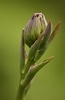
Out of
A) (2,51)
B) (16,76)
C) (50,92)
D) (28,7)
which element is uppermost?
(28,7)

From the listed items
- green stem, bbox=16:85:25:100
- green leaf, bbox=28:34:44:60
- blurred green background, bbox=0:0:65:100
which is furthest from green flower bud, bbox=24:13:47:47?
blurred green background, bbox=0:0:65:100

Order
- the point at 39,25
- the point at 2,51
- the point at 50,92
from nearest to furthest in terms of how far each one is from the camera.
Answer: the point at 39,25 → the point at 2,51 → the point at 50,92

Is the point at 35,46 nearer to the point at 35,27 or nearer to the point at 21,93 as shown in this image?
the point at 35,27

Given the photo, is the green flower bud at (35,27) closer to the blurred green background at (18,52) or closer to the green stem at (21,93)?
the green stem at (21,93)

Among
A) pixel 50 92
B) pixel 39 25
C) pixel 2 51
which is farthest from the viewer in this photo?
pixel 50 92

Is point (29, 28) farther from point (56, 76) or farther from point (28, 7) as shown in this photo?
point (56, 76)

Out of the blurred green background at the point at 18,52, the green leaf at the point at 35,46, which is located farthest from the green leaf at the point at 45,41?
the blurred green background at the point at 18,52

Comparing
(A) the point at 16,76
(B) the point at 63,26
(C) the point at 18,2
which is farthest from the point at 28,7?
(A) the point at 16,76

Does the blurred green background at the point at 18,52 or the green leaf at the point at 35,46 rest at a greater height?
the green leaf at the point at 35,46

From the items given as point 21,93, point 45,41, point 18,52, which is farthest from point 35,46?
point 18,52

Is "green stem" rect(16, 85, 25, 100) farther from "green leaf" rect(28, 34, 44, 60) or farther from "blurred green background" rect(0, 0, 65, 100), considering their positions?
"blurred green background" rect(0, 0, 65, 100)
